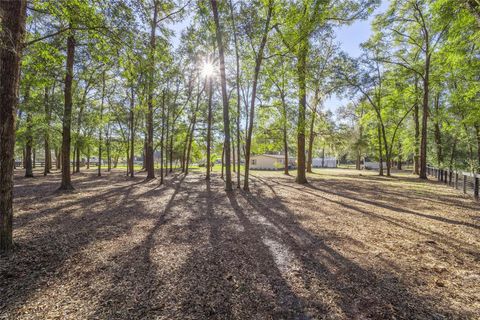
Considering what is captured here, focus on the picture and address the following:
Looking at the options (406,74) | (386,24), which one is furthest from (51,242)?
(406,74)

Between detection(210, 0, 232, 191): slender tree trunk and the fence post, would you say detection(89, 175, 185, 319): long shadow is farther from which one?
the fence post

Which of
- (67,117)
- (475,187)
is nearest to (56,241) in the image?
(67,117)

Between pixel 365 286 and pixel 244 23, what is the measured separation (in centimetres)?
1148

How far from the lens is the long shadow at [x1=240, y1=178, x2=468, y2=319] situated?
2.38m

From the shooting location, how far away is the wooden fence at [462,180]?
28.1ft

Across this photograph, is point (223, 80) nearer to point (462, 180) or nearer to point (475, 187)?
point (475, 187)

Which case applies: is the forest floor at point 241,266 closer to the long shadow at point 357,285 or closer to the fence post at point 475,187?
the long shadow at point 357,285

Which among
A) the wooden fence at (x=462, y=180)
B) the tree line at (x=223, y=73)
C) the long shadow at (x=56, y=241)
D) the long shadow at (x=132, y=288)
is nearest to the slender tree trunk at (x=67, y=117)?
the tree line at (x=223, y=73)

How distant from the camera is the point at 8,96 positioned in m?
3.36

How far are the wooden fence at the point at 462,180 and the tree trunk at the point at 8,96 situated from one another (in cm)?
1403

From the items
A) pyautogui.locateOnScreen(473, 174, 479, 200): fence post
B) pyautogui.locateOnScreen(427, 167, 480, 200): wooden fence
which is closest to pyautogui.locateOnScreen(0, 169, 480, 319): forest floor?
pyautogui.locateOnScreen(473, 174, 479, 200): fence post

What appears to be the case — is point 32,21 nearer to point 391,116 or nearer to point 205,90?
point 205,90

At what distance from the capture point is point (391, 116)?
23328 mm

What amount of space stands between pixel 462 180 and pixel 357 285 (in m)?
12.1
